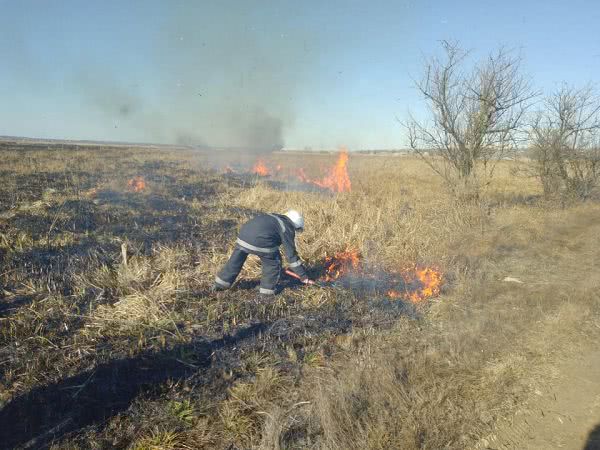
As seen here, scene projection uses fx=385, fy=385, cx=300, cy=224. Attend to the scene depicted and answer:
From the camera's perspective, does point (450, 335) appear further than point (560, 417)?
Yes

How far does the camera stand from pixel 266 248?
545cm

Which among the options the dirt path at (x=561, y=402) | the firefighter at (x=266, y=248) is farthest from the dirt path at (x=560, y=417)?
the firefighter at (x=266, y=248)

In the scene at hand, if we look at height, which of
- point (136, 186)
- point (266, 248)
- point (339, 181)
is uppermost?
point (339, 181)

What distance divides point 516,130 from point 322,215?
23.1ft

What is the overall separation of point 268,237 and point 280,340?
1533mm

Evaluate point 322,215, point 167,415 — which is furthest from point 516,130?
point 167,415

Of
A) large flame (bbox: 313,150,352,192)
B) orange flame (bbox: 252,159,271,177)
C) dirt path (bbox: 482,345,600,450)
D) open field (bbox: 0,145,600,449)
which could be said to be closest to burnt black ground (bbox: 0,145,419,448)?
open field (bbox: 0,145,600,449)

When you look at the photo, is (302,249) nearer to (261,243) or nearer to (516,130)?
(261,243)

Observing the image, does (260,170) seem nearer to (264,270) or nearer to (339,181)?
(339,181)

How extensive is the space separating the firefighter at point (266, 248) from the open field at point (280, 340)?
0.27m

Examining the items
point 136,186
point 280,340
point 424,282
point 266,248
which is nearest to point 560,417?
point 280,340

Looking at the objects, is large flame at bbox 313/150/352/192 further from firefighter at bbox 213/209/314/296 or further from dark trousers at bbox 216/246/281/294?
dark trousers at bbox 216/246/281/294

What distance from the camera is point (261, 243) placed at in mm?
5410

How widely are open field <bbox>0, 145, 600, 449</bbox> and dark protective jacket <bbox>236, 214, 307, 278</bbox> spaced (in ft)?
2.22
